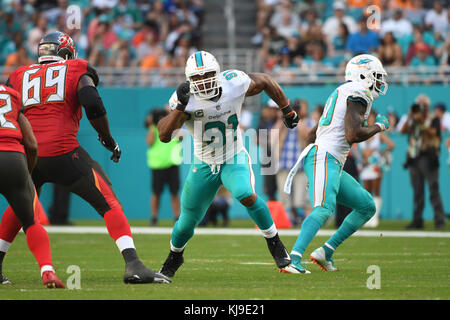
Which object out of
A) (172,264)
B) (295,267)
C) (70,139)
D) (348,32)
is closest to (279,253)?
(295,267)

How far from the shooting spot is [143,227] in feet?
47.0

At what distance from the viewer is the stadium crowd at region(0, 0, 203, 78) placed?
60.8 feet

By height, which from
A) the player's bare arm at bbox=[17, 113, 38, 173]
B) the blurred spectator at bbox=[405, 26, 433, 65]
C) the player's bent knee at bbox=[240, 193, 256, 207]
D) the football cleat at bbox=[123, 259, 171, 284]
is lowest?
the football cleat at bbox=[123, 259, 171, 284]

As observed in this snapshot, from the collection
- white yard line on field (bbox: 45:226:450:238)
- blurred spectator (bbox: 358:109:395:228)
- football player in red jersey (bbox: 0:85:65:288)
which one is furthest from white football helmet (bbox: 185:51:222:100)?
blurred spectator (bbox: 358:109:395:228)

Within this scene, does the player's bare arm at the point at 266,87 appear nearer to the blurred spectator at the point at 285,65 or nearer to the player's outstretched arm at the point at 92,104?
the player's outstretched arm at the point at 92,104

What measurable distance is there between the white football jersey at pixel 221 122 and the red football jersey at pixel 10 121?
4.28 feet

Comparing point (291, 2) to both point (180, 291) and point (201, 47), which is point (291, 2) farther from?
point (180, 291)

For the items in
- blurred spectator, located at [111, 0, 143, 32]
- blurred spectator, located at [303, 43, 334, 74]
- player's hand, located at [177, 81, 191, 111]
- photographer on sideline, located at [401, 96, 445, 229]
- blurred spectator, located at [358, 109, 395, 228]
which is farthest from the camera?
blurred spectator, located at [111, 0, 143, 32]

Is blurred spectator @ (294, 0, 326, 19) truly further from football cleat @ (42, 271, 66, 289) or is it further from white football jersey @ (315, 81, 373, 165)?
football cleat @ (42, 271, 66, 289)

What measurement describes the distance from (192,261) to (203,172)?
6.32 ft

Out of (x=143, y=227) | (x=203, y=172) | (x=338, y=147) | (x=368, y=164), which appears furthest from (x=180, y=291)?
(x=368, y=164)

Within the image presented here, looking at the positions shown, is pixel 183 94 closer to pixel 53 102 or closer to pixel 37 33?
pixel 53 102

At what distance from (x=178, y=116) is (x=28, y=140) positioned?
49.2 inches

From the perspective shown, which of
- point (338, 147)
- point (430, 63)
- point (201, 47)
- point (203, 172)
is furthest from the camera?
point (201, 47)
